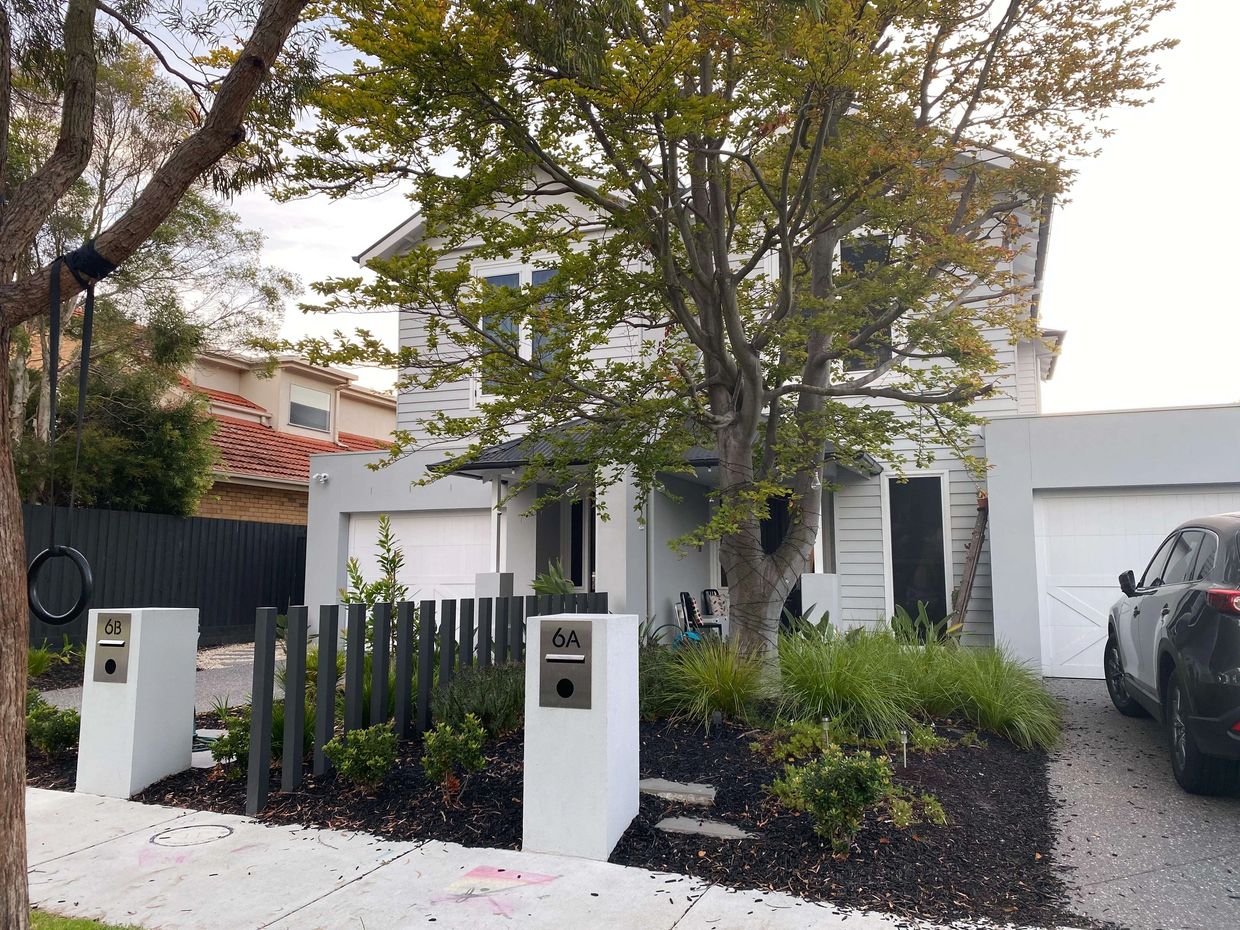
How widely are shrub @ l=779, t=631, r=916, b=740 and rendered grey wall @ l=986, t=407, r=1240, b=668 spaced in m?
4.55

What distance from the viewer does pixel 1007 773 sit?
5809 mm

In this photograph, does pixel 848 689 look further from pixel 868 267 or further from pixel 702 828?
pixel 868 267

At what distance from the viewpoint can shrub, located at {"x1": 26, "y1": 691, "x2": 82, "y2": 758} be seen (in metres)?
6.38

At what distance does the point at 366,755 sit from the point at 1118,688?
256 inches

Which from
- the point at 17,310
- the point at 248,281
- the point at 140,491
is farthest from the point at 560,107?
the point at 140,491

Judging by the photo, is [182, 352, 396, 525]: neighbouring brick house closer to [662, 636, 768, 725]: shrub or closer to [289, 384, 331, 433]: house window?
[289, 384, 331, 433]: house window

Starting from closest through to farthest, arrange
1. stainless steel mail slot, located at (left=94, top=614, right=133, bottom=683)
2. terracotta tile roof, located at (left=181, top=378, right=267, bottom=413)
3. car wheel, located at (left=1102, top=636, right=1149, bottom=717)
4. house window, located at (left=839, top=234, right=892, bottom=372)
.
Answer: stainless steel mail slot, located at (left=94, top=614, right=133, bottom=683) < car wheel, located at (left=1102, top=636, right=1149, bottom=717) < house window, located at (left=839, top=234, right=892, bottom=372) < terracotta tile roof, located at (left=181, top=378, right=267, bottom=413)

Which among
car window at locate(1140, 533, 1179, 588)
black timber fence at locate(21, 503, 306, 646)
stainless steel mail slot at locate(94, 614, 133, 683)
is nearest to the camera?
stainless steel mail slot at locate(94, 614, 133, 683)


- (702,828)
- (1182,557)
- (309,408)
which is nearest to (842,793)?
(702,828)

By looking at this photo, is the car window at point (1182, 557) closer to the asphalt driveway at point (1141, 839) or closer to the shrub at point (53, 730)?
the asphalt driveway at point (1141, 839)

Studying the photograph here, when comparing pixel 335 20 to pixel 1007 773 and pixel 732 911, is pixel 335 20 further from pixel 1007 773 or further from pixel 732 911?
pixel 1007 773

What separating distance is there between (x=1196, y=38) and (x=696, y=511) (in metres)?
8.16

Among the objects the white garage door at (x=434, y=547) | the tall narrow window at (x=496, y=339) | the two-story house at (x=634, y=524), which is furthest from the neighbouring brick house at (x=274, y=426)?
the tall narrow window at (x=496, y=339)

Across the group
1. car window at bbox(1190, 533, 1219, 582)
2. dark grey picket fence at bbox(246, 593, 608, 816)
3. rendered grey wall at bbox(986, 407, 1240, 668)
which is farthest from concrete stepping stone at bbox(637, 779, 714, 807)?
rendered grey wall at bbox(986, 407, 1240, 668)
